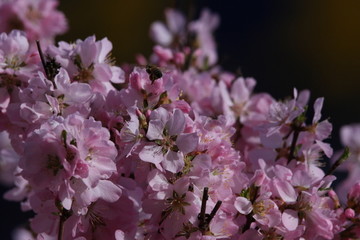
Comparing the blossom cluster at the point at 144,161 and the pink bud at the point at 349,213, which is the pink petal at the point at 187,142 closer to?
the blossom cluster at the point at 144,161

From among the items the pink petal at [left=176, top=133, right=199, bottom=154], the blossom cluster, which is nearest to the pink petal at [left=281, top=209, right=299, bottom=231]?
the blossom cluster

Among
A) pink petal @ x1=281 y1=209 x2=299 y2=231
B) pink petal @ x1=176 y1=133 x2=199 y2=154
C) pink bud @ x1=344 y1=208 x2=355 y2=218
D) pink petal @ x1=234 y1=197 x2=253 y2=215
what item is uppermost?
pink petal @ x1=176 y1=133 x2=199 y2=154

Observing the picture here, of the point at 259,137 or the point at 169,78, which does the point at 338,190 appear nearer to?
the point at 259,137

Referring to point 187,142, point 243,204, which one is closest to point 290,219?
point 243,204

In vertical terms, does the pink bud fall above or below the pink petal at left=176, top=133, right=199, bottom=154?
below

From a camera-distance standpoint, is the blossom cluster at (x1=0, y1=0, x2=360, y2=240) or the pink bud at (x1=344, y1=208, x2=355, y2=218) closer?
the blossom cluster at (x1=0, y1=0, x2=360, y2=240)

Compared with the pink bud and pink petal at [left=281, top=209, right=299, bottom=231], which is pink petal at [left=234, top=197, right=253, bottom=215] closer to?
pink petal at [left=281, top=209, right=299, bottom=231]

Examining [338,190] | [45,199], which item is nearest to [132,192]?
[45,199]

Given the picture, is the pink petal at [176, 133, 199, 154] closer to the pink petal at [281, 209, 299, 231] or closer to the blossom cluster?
the blossom cluster

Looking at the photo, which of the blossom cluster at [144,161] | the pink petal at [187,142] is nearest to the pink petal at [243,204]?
the blossom cluster at [144,161]
